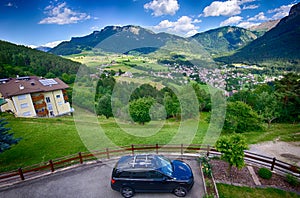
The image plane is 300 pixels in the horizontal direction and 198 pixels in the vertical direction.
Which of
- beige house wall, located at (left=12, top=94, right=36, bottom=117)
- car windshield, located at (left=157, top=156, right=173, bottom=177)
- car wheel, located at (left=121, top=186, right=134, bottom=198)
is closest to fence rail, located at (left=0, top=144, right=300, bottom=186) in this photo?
car windshield, located at (left=157, top=156, right=173, bottom=177)

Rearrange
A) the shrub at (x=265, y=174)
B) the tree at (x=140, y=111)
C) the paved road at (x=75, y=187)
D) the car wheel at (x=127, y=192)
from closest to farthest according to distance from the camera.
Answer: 1. the car wheel at (x=127, y=192)
2. the paved road at (x=75, y=187)
3. the shrub at (x=265, y=174)
4. the tree at (x=140, y=111)

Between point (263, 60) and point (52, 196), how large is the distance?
555 ft

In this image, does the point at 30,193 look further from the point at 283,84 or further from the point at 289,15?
the point at 289,15

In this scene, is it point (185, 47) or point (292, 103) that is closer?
point (185, 47)

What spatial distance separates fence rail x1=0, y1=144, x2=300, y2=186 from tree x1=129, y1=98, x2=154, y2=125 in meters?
11.8

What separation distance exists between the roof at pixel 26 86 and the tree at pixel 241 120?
35.3 metres

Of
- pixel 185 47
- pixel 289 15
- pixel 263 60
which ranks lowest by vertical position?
pixel 263 60

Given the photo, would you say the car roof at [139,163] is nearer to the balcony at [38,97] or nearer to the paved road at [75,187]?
the paved road at [75,187]

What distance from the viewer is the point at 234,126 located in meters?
19.0

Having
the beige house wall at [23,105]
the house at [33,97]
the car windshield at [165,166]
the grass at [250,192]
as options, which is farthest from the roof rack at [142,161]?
the beige house wall at [23,105]

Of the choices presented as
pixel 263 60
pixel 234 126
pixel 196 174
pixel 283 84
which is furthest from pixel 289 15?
pixel 196 174

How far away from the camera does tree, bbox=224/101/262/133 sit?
19.2 metres

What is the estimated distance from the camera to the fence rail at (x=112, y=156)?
28.7 feet

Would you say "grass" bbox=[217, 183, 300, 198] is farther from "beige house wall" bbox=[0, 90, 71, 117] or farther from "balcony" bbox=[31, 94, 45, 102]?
"balcony" bbox=[31, 94, 45, 102]
